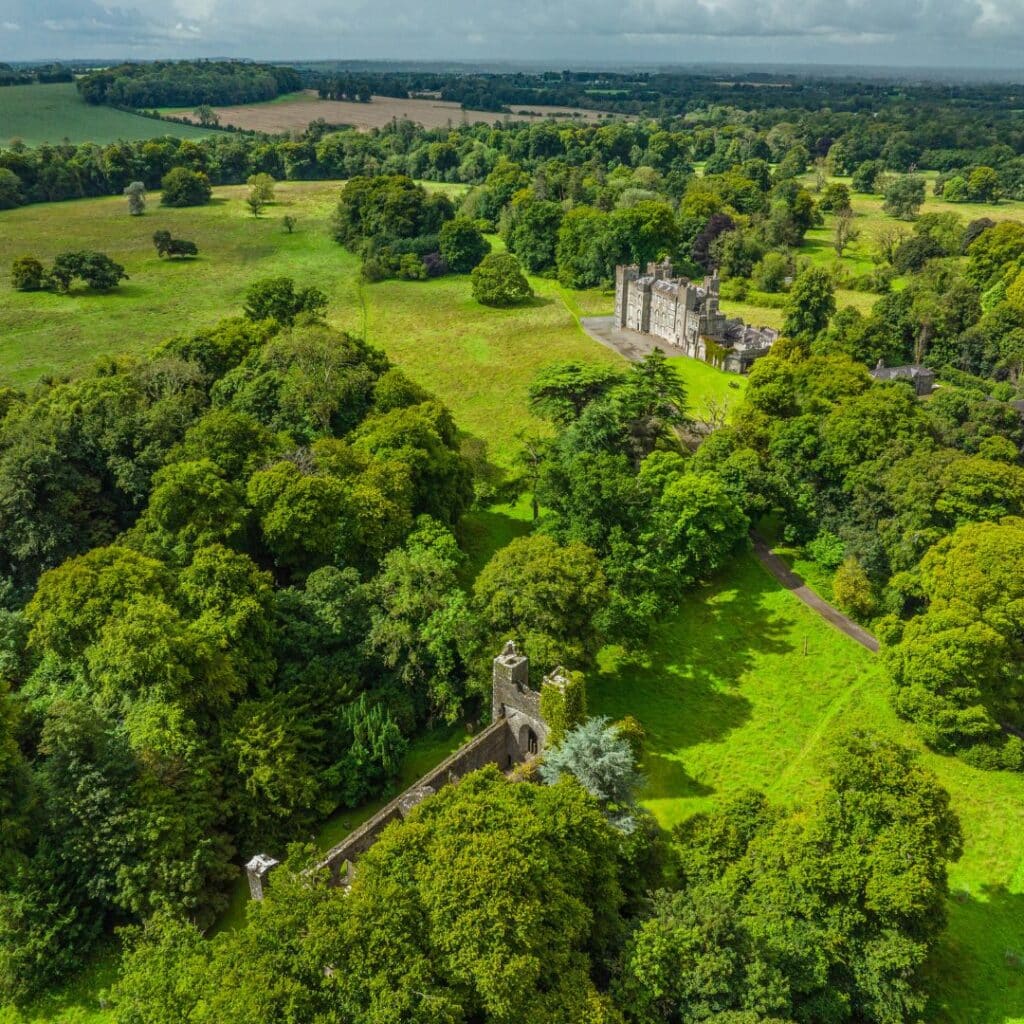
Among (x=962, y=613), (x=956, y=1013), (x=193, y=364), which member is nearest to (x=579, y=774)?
(x=956, y=1013)

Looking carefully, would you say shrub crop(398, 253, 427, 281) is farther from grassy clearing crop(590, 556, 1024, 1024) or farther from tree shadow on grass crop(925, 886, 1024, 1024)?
tree shadow on grass crop(925, 886, 1024, 1024)

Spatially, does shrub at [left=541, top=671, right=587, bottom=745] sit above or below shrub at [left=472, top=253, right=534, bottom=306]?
above

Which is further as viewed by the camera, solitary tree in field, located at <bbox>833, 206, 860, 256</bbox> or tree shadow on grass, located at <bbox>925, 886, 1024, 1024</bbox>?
solitary tree in field, located at <bbox>833, 206, 860, 256</bbox>

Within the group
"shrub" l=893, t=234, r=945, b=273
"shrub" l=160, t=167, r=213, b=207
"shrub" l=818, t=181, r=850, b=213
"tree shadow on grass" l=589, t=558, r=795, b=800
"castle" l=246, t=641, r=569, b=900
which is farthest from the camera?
"shrub" l=160, t=167, r=213, b=207

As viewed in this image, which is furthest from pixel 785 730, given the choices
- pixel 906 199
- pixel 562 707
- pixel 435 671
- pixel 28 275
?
pixel 906 199

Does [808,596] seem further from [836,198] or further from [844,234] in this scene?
[836,198]

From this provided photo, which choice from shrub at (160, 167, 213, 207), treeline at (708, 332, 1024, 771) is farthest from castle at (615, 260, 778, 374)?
shrub at (160, 167, 213, 207)

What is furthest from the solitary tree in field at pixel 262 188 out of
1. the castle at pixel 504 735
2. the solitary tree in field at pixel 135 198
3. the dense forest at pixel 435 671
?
the castle at pixel 504 735

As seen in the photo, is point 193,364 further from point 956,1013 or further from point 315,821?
point 956,1013

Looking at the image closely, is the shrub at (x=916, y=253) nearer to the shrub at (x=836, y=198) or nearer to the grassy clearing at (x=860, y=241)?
the grassy clearing at (x=860, y=241)
